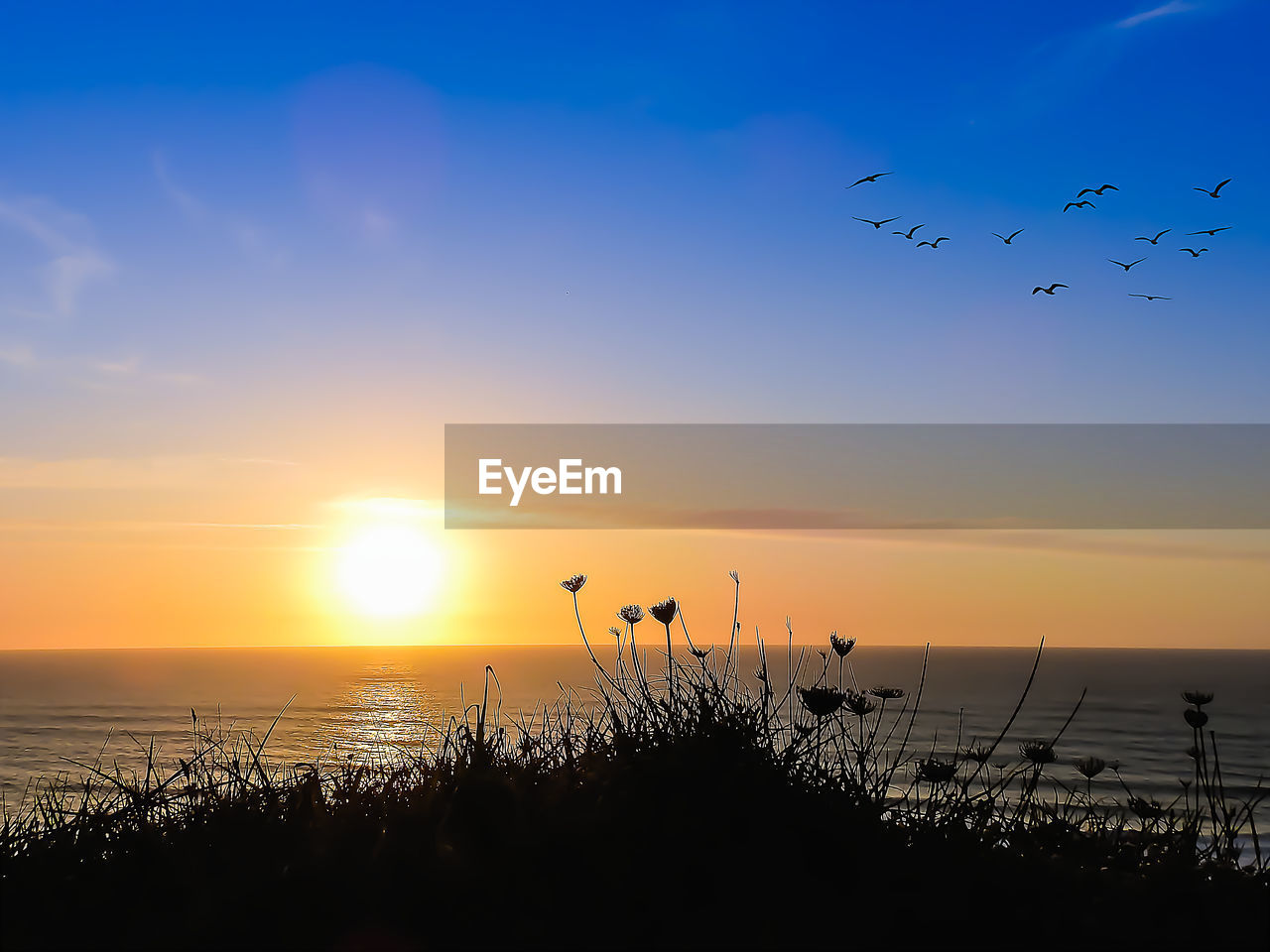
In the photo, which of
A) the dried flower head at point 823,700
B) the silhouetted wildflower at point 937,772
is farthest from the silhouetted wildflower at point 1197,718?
the dried flower head at point 823,700

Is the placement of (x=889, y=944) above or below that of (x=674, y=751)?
below

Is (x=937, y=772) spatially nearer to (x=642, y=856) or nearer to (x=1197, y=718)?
(x=1197, y=718)

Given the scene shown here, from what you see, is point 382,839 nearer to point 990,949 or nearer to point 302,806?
point 302,806

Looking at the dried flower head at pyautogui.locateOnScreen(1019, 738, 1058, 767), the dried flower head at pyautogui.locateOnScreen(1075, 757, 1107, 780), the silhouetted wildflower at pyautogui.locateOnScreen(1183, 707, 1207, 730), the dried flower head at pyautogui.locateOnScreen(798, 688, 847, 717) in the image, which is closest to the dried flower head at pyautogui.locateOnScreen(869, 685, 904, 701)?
the dried flower head at pyautogui.locateOnScreen(798, 688, 847, 717)

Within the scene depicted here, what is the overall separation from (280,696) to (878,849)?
6919 inches

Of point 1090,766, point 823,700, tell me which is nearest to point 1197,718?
point 1090,766

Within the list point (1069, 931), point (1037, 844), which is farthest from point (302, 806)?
point (1037, 844)

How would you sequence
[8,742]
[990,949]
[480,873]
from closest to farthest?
1. [990,949]
2. [480,873]
3. [8,742]

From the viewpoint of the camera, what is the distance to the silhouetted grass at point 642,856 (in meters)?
3.26

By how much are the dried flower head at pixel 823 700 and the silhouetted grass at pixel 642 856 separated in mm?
12

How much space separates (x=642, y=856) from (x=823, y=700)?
4.88 feet

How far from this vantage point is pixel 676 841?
3.67 metres

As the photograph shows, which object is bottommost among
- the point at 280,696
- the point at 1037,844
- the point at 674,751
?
the point at 280,696

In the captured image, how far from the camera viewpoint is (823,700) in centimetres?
472
